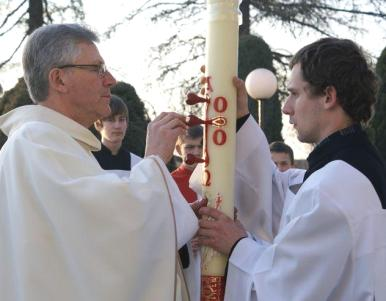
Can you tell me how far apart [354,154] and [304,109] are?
28 centimetres

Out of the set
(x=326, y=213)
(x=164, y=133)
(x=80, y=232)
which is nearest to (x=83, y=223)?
(x=80, y=232)

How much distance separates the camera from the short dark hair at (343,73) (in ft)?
8.81

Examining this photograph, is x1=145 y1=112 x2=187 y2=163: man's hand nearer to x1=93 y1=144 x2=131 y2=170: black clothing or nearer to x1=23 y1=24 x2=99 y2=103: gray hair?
x1=23 y1=24 x2=99 y2=103: gray hair

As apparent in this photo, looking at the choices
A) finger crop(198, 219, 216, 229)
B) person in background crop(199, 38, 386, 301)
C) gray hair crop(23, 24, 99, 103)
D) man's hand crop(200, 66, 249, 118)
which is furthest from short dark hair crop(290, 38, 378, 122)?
gray hair crop(23, 24, 99, 103)

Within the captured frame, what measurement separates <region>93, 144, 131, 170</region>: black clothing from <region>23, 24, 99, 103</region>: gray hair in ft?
9.36

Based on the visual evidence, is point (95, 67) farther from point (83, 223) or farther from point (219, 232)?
point (219, 232)

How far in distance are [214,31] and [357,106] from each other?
65cm

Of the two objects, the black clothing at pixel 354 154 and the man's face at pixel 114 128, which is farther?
the man's face at pixel 114 128

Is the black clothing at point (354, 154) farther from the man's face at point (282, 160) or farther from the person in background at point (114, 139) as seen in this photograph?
the man's face at point (282, 160)

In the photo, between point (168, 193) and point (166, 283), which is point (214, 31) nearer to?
point (168, 193)

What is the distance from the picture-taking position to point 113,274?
260 centimetres

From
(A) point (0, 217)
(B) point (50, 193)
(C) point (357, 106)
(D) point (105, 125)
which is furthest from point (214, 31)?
(D) point (105, 125)

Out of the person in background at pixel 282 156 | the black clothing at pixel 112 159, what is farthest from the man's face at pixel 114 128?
the person in background at pixel 282 156

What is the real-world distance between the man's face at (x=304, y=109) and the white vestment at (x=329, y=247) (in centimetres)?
21
